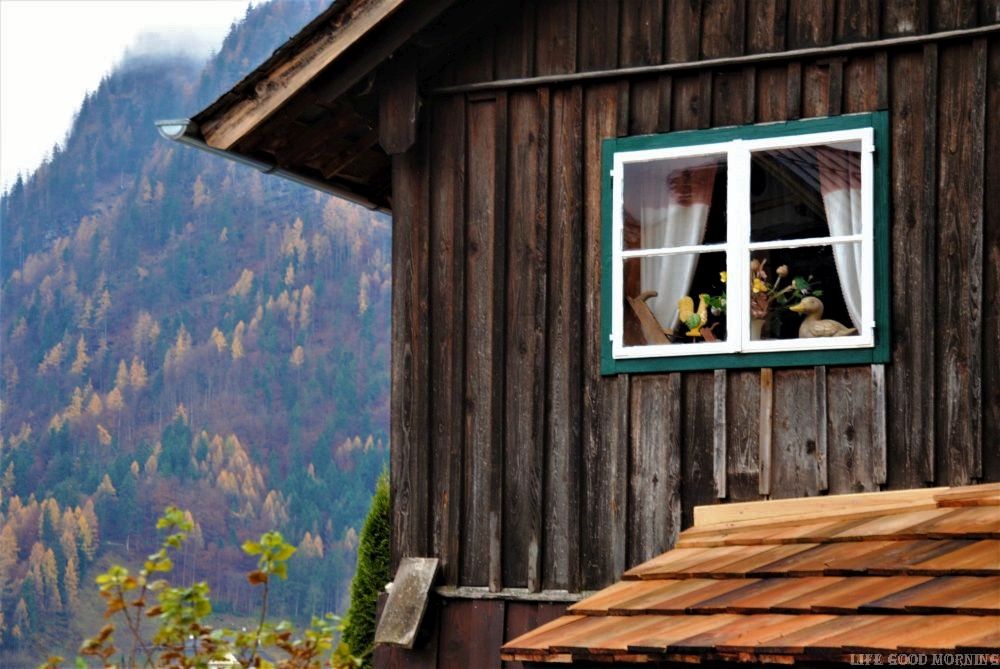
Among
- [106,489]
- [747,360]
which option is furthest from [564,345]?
[106,489]

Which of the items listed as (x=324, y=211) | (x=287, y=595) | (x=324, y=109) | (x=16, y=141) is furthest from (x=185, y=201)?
(x=324, y=109)

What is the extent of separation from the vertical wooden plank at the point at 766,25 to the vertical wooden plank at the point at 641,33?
57cm

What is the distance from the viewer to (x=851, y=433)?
9.21m

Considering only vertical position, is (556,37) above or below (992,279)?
above

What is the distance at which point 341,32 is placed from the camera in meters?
10.2

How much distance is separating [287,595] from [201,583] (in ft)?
242

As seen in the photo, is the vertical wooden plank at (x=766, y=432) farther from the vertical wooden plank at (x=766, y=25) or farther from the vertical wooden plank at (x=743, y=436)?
the vertical wooden plank at (x=766, y=25)

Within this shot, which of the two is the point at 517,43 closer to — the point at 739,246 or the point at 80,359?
the point at 739,246

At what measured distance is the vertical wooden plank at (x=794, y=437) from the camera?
929 cm

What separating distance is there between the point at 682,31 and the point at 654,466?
2.63 metres

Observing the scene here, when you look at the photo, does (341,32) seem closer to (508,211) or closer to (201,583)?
(508,211)

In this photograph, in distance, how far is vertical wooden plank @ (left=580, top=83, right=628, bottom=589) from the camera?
978 cm

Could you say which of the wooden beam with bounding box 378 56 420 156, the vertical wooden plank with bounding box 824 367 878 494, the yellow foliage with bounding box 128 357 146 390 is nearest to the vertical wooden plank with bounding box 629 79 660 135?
the wooden beam with bounding box 378 56 420 156

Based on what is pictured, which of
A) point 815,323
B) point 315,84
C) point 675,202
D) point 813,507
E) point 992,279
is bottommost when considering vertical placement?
point 813,507
